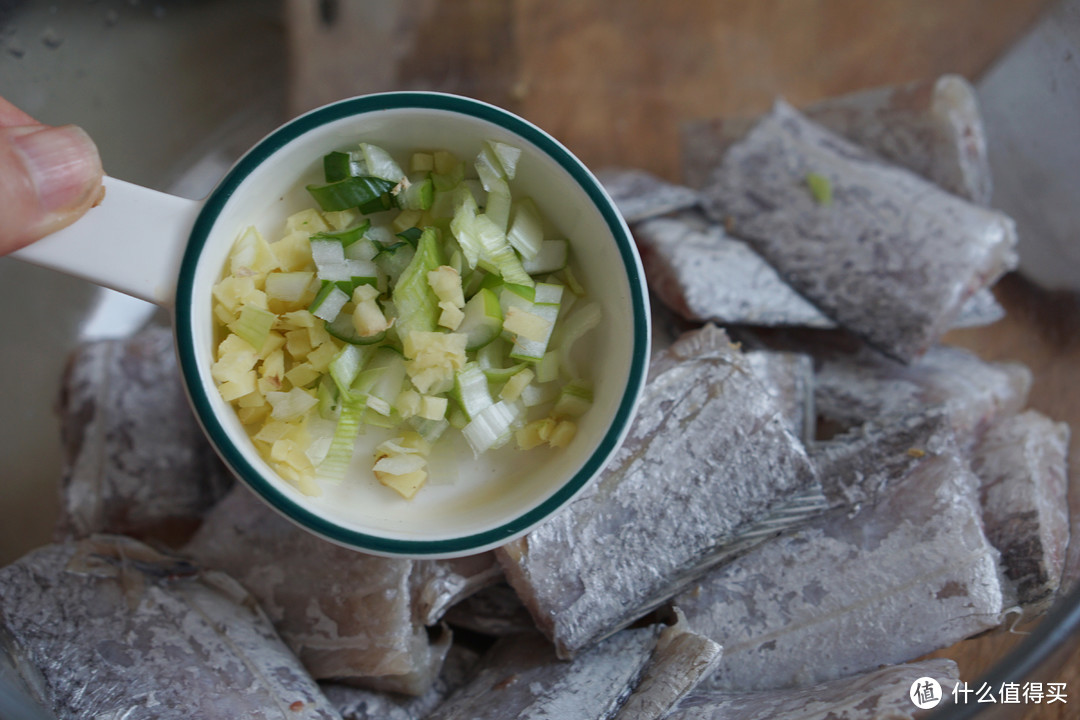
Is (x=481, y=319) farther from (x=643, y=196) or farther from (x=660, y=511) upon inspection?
(x=643, y=196)

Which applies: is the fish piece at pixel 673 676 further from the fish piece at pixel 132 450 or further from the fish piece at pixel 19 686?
the fish piece at pixel 132 450

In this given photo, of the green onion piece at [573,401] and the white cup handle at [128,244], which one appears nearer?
the white cup handle at [128,244]

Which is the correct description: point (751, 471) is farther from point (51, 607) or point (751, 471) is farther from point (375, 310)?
point (51, 607)

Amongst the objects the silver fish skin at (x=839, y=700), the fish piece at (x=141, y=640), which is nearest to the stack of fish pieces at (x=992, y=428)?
the silver fish skin at (x=839, y=700)

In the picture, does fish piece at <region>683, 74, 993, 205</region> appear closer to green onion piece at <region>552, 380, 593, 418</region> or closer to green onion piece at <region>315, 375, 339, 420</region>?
green onion piece at <region>552, 380, 593, 418</region>

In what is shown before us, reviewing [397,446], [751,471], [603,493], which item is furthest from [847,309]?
[397,446]

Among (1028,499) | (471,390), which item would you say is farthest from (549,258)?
(1028,499)

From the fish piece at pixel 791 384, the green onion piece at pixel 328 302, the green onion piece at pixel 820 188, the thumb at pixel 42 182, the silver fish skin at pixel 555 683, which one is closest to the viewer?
the thumb at pixel 42 182

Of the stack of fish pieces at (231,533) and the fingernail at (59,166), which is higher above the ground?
the fingernail at (59,166)

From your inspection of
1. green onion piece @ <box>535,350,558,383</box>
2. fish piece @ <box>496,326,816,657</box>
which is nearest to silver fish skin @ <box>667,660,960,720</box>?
fish piece @ <box>496,326,816,657</box>
